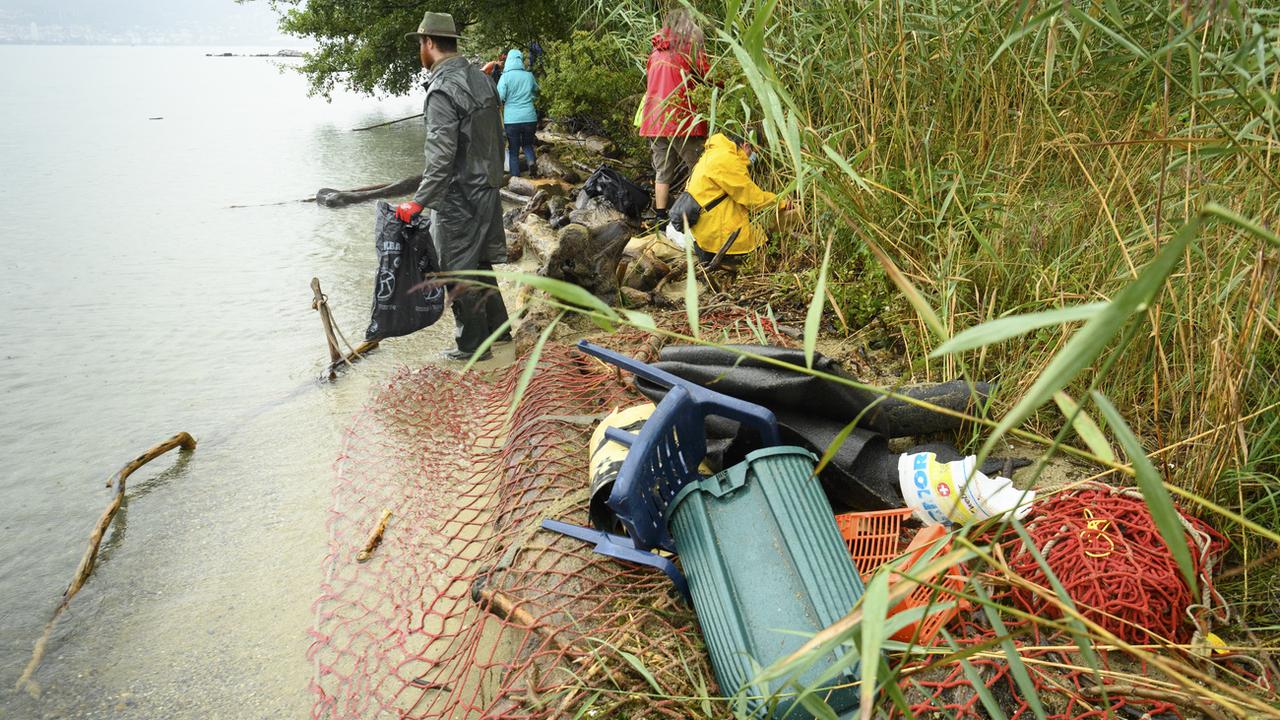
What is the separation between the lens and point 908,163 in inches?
135

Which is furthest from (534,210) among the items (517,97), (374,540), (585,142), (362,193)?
(374,540)

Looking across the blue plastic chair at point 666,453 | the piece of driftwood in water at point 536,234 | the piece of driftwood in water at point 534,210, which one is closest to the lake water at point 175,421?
the piece of driftwood in water at point 536,234

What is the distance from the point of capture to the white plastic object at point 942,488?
7.08 feet

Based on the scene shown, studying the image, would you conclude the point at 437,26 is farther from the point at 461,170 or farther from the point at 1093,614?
the point at 1093,614

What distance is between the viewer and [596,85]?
28.2ft

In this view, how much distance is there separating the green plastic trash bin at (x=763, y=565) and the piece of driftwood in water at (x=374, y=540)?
5.71 feet

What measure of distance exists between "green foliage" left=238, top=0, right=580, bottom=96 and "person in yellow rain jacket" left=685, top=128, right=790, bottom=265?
7.46m

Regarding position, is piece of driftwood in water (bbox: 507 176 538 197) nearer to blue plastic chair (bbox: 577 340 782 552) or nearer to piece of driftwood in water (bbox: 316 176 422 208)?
piece of driftwood in water (bbox: 316 176 422 208)

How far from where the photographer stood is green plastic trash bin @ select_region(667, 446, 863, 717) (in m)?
1.79

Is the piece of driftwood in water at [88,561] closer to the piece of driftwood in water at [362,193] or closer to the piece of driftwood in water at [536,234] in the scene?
the piece of driftwood in water at [536,234]

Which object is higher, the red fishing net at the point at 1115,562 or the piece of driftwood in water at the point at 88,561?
the red fishing net at the point at 1115,562

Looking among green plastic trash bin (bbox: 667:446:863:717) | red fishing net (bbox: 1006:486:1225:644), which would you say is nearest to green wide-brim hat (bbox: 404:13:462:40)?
green plastic trash bin (bbox: 667:446:863:717)

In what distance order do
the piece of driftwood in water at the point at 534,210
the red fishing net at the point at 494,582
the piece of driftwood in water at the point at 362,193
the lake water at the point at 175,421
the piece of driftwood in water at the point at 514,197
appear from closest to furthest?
the red fishing net at the point at 494,582, the lake water at the point at 175,421, the piece of driftwood in water at the point at 534,210, the piece of driftwood in water at the point at 514,197, the piece of driftwood in water at the point at 362,193

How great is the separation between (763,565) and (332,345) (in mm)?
4096
